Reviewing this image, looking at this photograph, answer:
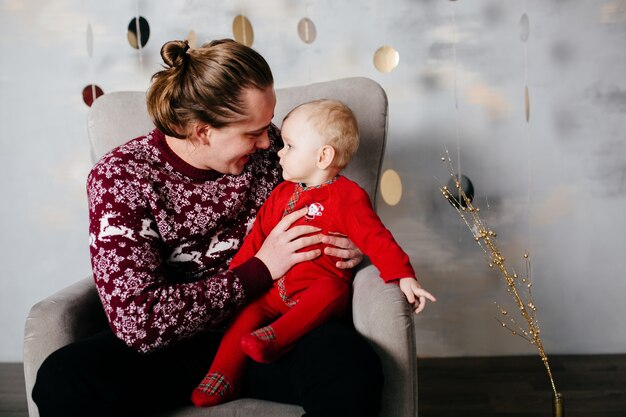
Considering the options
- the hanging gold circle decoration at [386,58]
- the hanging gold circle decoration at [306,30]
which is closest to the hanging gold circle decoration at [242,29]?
the hanging gold circle decoration at [306,30]

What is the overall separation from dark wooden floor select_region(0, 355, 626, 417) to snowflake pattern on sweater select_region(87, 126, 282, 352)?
Result: 38.4 inches

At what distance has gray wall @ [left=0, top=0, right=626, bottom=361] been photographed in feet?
7.73

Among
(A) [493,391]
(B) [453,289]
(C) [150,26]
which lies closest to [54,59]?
(C) [150,26]

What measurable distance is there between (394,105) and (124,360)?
144 centimetres

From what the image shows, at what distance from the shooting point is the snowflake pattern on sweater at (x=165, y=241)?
1.35 meters

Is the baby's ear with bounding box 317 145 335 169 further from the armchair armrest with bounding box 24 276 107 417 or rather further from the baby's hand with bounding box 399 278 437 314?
the armchair armrest with bounding box 24 276 107 417

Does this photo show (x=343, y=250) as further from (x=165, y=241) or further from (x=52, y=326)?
(x=52, y=326)

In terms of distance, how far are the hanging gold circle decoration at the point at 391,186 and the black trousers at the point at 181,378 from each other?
3.59ft

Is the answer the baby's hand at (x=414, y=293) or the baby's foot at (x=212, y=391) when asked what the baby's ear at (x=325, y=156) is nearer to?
the baby's hand at (x=414, y=293)

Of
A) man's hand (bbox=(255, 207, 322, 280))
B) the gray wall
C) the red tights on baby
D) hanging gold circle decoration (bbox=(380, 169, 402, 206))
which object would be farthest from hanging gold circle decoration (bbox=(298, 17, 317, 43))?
the red tights on baby

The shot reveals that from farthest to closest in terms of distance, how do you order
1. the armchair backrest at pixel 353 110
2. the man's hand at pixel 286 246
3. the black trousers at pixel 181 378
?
the armchair backrest at pixel 353 110 → the man's hand at pixel 286 246 → the black trousers at pixel 181 378

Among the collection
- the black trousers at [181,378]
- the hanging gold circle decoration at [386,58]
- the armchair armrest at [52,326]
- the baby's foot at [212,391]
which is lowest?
the baby's foot at [212,391]

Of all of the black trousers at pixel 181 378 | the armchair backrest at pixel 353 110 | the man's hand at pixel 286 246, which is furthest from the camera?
the armchair backrest at pixel 353 110

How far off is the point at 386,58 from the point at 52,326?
1.46 metres
